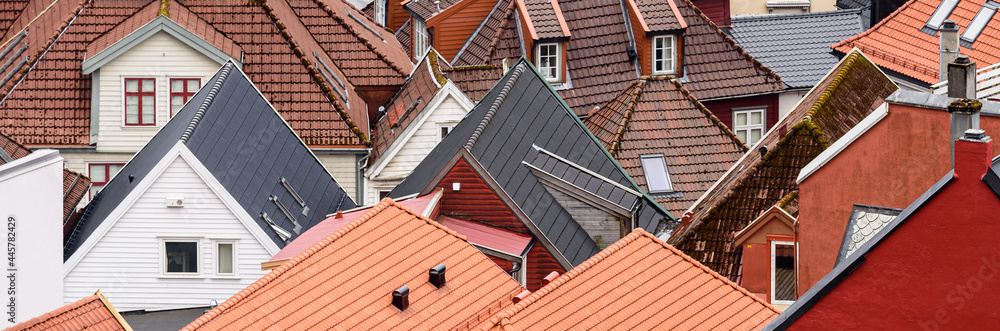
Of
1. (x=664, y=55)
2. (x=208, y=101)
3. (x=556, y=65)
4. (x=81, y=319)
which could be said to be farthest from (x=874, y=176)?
(x=664, y=55)

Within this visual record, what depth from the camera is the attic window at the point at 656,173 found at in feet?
165

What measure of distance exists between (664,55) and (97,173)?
2003cm

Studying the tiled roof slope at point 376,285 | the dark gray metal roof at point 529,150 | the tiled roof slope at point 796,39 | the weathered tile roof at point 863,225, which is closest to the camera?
the weathered tile roof at point 863,225

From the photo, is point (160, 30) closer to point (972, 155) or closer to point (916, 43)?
point (916, 43)

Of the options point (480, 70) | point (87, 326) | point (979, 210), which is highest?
point (480, 70)

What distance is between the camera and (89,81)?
5000cm

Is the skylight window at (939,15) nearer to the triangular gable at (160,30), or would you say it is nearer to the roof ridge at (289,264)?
the triangular gable at (160,30)

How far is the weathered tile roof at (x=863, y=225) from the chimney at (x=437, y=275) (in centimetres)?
709

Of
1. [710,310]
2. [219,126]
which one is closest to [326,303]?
[710,310]

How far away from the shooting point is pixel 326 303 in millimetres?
29094

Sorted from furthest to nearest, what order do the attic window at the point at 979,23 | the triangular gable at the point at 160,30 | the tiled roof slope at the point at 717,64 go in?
1. the tiled roof slope at the point at 717,64
2. the triangular gable at the point at 160,30
3. the attic window at the point at 979,23

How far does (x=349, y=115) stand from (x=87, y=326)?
20369 mm

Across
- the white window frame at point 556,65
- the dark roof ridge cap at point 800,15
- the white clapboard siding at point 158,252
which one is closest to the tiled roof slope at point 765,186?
the white clapboard siding at point 158,252

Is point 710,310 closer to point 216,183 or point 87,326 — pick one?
point 87,326
